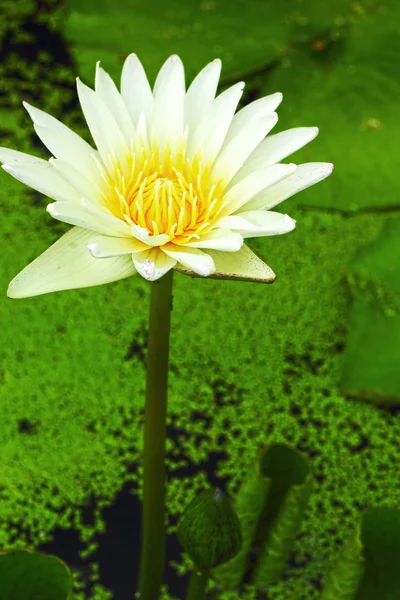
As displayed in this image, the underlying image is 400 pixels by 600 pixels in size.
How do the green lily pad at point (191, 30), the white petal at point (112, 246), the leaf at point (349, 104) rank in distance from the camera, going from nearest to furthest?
the white petal at point (112, 246), the leaf at point (349, 104), the green lily pad at point (191, 30)

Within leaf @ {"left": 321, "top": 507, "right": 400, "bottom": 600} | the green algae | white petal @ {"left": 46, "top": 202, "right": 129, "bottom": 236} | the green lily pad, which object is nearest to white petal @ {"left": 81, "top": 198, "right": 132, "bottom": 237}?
white petal @ {"left": 46, "top": 202, "right": 129, "bottom": 236}

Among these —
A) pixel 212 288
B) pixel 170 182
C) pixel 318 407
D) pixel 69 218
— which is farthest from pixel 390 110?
pixel 69 218

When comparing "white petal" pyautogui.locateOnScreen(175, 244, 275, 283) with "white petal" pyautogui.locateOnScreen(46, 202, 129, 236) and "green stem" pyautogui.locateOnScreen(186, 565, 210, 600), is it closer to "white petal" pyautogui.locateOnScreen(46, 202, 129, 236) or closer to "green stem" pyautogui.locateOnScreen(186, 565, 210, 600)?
"white petal" pyautogui.locateOnScreen(46, 202, 129, 236)

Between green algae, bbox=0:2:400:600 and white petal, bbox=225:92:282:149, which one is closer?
white petal, bbox=225:92:282:149

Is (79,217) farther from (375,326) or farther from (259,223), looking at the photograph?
(375,326)

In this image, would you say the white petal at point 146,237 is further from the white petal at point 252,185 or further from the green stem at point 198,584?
the green stem at point 198,584

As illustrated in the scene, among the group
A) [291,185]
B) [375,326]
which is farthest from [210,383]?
[291,185]

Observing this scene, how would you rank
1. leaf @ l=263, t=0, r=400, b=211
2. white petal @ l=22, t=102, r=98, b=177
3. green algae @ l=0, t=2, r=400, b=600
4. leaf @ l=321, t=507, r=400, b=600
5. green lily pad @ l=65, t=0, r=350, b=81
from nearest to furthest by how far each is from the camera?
1. white petal @ l=22, t=102, r=98, b=177
2. leaf @ l=321, t=507, r=400, b=600
3. green algae @ l=0, t=2, r=400, b=600
4. leaf @ l=263, t=0, r=400, b=211
5. green lily pad @ l=65, t=0, r=350, b=81

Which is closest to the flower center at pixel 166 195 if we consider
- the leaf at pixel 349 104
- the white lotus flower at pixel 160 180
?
the white lotus flower at pixel 160 180
